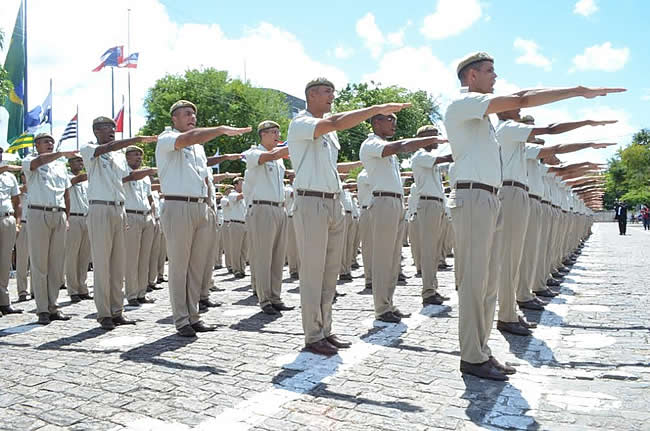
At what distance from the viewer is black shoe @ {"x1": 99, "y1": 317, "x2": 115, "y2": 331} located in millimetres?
6637

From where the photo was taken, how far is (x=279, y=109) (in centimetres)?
4875

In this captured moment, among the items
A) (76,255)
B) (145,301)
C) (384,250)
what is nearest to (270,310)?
(384,250)

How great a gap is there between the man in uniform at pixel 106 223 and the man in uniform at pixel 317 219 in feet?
8.95

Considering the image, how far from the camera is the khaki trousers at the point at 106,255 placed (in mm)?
6797

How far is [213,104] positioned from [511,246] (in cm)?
3998

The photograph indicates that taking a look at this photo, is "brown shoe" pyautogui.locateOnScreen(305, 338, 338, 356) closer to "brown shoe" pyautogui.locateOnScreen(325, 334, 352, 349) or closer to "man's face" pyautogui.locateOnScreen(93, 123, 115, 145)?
"brown shoe" pyautogui.locateOnScreen(325, 334, 352, 349)

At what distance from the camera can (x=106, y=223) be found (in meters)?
6.82

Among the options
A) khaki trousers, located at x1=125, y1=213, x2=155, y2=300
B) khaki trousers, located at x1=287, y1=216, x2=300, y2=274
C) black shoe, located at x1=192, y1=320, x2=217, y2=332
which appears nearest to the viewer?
black shoe, located at x1=192, y1=320, x2=217, y2=332

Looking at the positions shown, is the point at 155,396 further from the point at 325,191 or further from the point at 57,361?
the point at 325,191

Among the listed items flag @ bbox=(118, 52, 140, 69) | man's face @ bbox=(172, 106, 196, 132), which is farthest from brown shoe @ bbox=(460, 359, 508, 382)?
flag @ bbox=(118, 52, 140, 69)

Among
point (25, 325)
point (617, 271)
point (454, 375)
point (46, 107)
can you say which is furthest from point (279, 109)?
point (454, 375)

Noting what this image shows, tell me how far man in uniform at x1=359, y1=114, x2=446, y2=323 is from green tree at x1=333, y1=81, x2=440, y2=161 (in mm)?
37114

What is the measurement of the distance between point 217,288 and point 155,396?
6.41 m

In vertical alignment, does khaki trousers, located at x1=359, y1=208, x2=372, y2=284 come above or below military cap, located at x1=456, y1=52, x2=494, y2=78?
below
